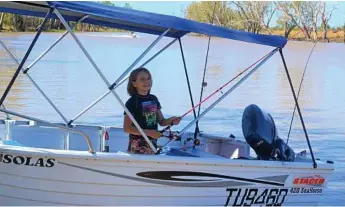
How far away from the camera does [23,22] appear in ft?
195

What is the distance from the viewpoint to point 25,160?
5.62m

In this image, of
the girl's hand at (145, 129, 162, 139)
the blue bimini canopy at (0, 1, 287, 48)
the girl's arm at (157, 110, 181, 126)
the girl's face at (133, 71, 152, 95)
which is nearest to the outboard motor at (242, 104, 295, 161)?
the blue bimini canopy at (0, 1, 287, 48)

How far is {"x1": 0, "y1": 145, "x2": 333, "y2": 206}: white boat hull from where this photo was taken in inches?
224

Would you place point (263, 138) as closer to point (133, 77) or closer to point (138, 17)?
point (133, 77)

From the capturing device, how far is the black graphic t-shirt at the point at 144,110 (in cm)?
618

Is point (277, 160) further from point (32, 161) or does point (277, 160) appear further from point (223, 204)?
point (32, 161)

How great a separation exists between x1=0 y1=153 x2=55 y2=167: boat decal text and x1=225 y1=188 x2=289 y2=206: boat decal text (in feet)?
5.61

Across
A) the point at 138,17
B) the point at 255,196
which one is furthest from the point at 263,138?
the point at 138,17

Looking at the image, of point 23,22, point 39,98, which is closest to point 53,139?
point 39,98

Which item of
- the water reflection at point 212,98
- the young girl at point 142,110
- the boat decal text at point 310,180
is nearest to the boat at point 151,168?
the boat decal text at point 310,180

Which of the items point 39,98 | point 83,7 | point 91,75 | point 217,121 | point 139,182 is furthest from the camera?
point 91,75

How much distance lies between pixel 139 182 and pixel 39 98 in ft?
27.9

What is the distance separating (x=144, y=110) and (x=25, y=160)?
1.18 metres

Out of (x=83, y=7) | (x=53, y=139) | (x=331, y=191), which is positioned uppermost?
(x=83, y=7)
